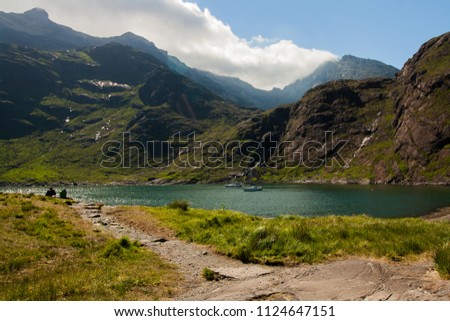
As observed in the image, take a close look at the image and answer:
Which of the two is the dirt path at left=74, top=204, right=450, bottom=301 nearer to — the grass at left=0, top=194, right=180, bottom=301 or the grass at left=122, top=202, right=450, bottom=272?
the grass at left=122, top=202, right=450, bottom=272

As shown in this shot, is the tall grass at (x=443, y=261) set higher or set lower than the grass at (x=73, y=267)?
higher

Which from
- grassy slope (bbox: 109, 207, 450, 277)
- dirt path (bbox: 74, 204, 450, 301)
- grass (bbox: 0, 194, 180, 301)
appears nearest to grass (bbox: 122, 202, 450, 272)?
grassy slope (bbox: 109, 207, 450, 277)

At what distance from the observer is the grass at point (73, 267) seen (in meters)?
14.2

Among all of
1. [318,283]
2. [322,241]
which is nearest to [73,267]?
[318,283]

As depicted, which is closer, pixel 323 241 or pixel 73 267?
pixel 73 267

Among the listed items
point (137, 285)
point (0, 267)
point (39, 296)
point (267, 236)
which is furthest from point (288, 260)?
point (0, 267)

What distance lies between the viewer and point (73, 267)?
18594 mm

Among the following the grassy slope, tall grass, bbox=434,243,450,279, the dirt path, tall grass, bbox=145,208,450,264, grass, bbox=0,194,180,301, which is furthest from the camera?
tall grass, bbox=145,208,450,264

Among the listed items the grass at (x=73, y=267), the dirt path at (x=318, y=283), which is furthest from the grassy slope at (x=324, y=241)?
the grass at (x=73, y=267)

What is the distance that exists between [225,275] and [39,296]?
8323 millimetres

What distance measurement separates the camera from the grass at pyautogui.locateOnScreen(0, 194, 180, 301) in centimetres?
1424

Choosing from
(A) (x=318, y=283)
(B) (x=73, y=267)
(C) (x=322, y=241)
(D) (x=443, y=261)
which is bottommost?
(B) (x=73, y=267)

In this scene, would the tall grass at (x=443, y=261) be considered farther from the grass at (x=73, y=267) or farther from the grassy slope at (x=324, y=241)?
the grass at (x=73, y=267)

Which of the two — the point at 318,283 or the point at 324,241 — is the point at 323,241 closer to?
the point at 324,241
